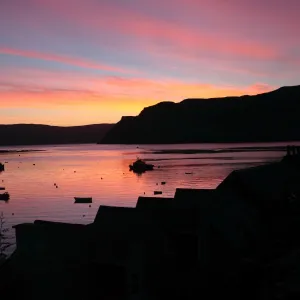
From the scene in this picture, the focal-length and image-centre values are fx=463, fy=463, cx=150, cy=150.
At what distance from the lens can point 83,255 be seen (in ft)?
74.3

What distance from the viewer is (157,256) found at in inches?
854

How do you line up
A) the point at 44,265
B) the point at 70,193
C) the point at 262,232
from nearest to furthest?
the point at 44,265
the point at 262,232
the point at 70,193

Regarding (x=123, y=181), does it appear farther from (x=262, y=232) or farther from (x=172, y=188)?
(x=262, y=232)

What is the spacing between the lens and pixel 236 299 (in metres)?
22.6

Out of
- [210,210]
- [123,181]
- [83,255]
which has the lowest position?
[123,181]

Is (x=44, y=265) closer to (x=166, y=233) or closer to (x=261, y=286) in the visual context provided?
(x=166, y=233)

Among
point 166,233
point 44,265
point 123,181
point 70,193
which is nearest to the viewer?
point 166,233

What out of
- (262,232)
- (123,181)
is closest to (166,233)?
(262,232)

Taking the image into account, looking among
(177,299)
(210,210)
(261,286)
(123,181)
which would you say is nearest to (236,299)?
(261,286)

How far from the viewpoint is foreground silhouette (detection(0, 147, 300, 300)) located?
70.4 ft

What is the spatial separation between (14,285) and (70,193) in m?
74.9

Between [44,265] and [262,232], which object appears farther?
[262,232]

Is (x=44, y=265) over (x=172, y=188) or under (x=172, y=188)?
over

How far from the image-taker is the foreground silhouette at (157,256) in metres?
21.5
